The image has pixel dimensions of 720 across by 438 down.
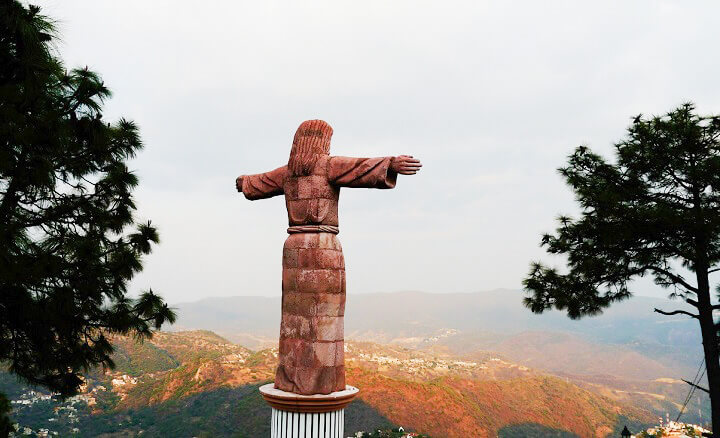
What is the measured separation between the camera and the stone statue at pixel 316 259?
7996mm

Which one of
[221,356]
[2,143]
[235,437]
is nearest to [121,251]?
[2,143]

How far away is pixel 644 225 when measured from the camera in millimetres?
14117

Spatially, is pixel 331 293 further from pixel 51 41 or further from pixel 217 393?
pixel 217 393

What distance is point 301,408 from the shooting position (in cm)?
786

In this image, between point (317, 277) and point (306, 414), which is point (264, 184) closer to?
point (317, 277)

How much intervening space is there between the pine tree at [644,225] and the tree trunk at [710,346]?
2cm

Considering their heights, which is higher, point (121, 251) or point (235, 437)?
point (121, 251)

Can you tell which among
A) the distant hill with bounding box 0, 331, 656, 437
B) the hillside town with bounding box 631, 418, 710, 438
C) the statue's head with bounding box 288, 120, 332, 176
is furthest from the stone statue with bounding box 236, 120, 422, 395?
the distant hill with bounding box 0, 331, 656, 437

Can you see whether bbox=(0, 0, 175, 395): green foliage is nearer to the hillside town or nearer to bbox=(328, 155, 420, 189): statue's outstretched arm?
bbox=(328, 155, 420, 189): statue's outstretched arm

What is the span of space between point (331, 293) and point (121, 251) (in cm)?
637

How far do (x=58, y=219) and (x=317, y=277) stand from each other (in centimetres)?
660

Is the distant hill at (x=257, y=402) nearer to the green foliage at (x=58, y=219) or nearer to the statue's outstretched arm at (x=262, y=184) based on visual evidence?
the green foliage at (x=58, y=219)

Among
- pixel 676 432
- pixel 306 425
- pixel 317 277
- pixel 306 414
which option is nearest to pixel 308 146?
pixel 317 277

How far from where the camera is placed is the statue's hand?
7.99 meters
